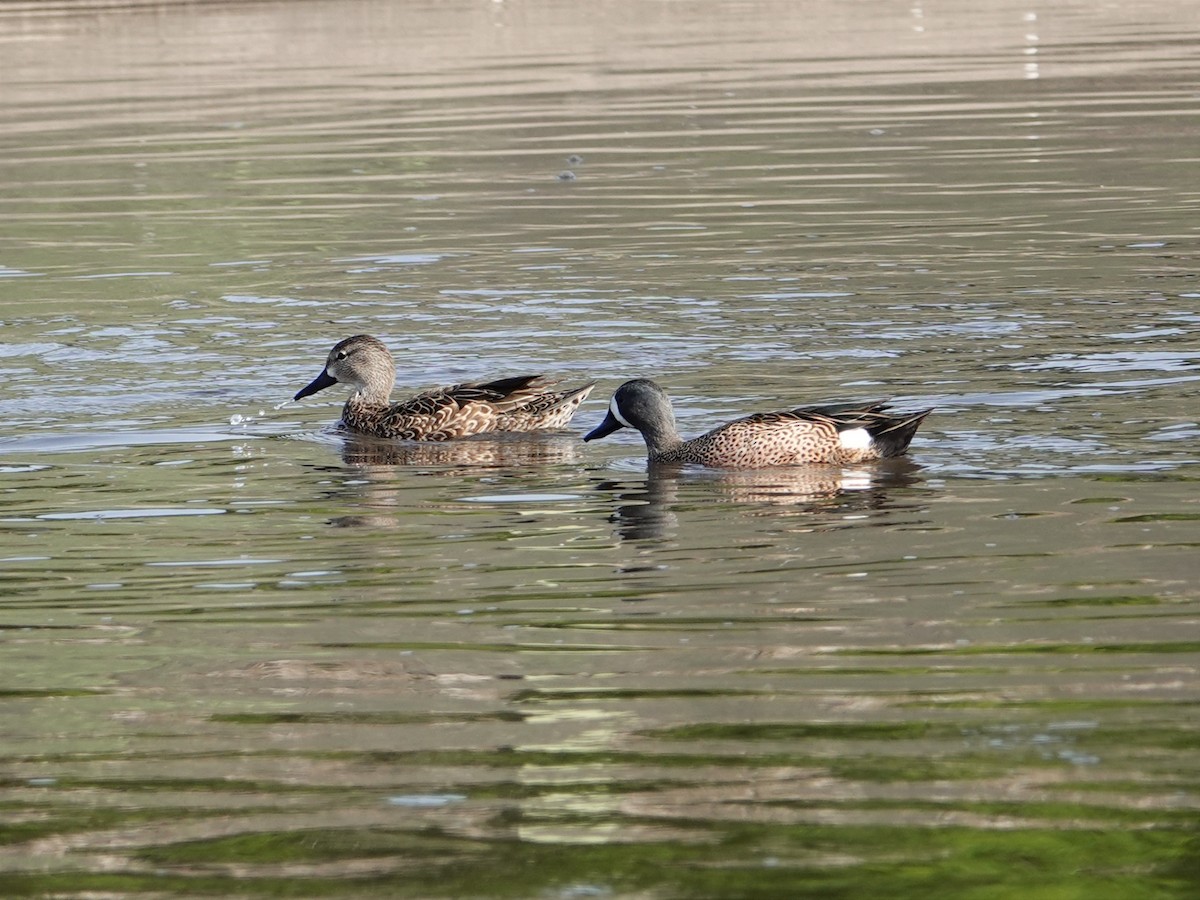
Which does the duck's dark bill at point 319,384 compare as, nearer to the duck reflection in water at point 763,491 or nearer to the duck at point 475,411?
the duck at point 475,411

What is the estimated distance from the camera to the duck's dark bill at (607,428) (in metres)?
11.1

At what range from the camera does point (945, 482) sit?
980 cm

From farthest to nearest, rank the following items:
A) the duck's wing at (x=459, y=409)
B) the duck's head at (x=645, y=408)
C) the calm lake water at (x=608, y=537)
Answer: the duck's wing at (x=459, y=409), the duck's head at (x=645, y=408), the calm lake water at (x=608, y=537)

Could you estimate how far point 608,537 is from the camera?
895 cm

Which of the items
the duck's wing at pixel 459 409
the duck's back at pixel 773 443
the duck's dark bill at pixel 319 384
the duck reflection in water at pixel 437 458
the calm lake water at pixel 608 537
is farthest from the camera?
the duck's dark bill at pixel 319 384

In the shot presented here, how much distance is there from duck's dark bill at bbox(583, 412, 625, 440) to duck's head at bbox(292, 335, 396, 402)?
1.68 meters

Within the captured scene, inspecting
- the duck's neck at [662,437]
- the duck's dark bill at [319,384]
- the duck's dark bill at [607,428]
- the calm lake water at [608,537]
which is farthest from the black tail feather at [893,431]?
the duck's dark bill at [319,384]

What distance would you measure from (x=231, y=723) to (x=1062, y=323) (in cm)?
877

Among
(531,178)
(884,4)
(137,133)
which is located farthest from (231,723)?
(884,4)

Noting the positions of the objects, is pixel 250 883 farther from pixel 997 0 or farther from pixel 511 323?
pixel 997 0

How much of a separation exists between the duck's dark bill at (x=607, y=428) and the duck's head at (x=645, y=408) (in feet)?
0.38

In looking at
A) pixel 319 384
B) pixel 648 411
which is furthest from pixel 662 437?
pixel 319 384

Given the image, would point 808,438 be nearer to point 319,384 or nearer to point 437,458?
point 437,458

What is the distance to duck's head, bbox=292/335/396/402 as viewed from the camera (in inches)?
492
